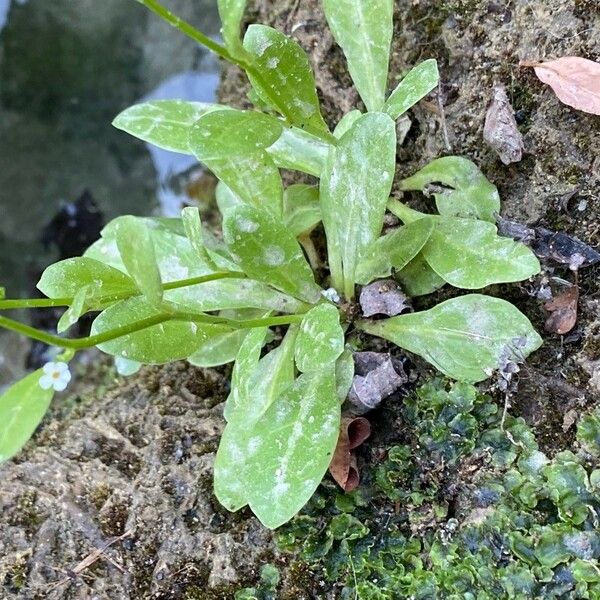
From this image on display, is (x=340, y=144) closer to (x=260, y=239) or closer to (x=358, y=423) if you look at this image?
(x=260, y=239)

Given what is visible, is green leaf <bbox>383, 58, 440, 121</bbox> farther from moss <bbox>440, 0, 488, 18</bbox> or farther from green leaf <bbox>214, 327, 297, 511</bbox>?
green leaf <bbox>214, 327, 297, 511</bbox>

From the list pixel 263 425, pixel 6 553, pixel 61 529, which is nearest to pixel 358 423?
pixel 263 425

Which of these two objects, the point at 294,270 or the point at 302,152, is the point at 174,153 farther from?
the point at 294,270

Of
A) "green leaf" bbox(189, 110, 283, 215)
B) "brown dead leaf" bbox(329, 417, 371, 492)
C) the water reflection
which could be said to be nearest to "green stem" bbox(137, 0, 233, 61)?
"green leaf" bbox(189, 110, 283, 215)

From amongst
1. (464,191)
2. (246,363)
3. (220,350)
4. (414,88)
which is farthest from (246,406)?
(414,88)

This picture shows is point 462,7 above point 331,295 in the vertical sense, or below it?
above

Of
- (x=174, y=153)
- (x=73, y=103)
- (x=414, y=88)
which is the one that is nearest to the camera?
(x=414, y=88)

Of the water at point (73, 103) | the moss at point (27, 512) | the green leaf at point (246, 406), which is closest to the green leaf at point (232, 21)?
the green leaf at point (246, 406)

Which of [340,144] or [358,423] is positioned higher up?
[340,144]
